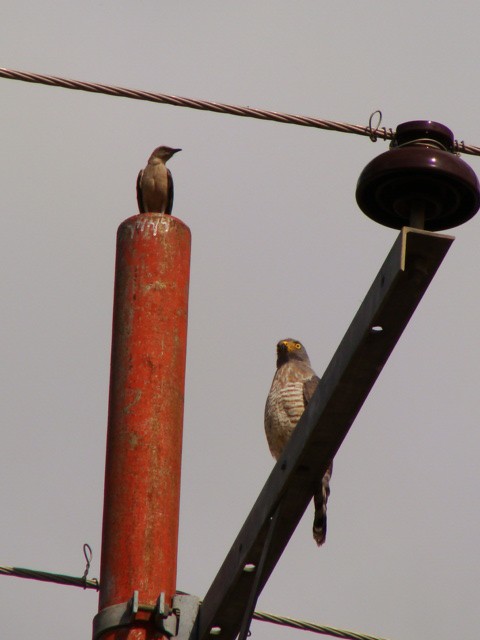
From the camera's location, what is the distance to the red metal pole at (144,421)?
4.28 m

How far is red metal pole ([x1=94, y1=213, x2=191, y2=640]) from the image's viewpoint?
169 inches

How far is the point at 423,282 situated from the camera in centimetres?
339

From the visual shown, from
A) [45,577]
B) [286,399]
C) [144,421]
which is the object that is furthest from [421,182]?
[286,399]

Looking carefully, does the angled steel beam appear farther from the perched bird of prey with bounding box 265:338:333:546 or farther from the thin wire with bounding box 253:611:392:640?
the perched bird of prey with bounding box 265:338:333:546

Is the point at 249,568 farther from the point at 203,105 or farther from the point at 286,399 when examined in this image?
the point at 286,399

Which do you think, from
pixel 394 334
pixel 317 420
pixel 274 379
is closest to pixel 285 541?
pixel 317 420

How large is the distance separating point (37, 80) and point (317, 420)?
265 cm

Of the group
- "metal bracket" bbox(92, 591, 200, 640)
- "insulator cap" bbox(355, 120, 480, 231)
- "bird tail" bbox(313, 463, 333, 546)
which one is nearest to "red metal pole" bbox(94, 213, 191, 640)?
"metal bracket" bbox(92, 591, 200, 640)

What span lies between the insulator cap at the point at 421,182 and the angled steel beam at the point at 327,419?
391 millimetres

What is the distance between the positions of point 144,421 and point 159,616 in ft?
2.19

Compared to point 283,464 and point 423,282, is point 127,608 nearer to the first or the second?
point 283,464

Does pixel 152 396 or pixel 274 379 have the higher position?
pixel 274 379

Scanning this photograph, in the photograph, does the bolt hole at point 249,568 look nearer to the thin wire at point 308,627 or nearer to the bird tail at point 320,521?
the thin wire at point 308,627

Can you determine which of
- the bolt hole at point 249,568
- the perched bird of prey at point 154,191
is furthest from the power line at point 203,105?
the bolt hole at point 249,568
